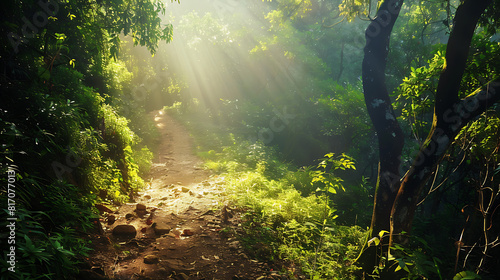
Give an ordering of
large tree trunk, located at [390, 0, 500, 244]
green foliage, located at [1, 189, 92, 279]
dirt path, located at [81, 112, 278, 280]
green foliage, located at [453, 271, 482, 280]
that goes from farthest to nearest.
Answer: dirt path, located at [81, 112, 278, 280] < large tree trunk, located at [390, 0, 500, 244] < green foliage, located at [1, 189, 92, 279] < green foliage, located at [453, 271, 482, 280]

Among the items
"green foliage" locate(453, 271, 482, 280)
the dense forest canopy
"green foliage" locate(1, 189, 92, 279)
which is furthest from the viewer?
the dense forest canopy

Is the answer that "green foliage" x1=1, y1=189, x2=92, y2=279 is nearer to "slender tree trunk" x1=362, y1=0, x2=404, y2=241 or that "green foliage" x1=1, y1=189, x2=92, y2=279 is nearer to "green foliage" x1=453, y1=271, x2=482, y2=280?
"green foliage" x1=453, y1=271, x2=482, y2=280

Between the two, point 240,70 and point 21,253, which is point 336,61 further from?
point 21,253

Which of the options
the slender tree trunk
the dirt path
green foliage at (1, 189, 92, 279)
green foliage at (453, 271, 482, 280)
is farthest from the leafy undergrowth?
green foliage at (1, 189, 92, 279)

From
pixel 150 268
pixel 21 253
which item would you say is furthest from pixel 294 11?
pixel 21 253

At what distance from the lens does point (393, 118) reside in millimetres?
4301

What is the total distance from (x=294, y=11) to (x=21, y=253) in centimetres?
809

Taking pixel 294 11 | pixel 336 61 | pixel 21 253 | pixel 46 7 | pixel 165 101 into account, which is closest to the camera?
pixel 21 253

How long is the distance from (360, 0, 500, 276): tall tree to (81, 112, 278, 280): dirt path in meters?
2.14

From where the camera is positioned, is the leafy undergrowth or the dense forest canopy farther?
the leafy undergrowth

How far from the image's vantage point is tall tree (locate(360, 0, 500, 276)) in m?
3.32

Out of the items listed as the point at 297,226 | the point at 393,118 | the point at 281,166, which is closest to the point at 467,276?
the point at 393,118

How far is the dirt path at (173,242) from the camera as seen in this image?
3361 millimetres

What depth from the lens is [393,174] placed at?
4.09m
